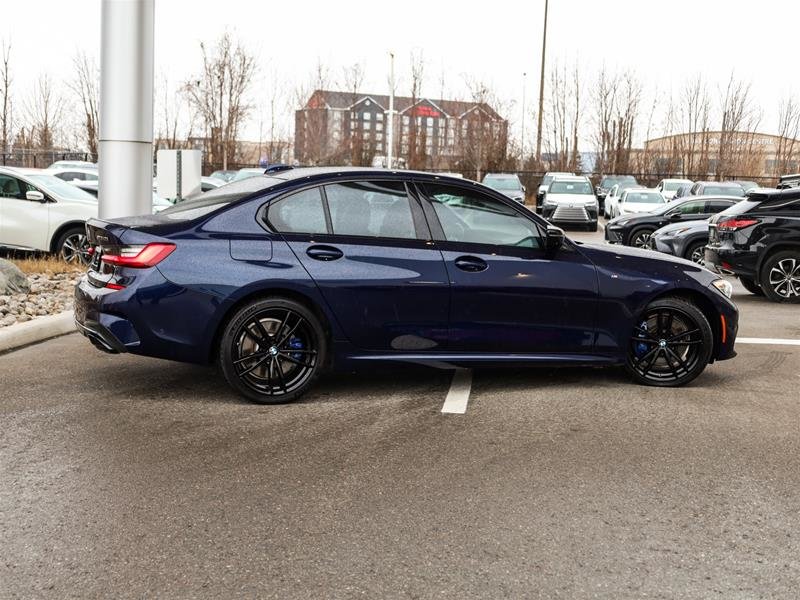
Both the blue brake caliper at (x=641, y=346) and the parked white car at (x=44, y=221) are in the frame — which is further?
the parked white car at (x=44, y=221)

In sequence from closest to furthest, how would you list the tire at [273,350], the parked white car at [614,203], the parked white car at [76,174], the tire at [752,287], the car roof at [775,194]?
the tire at [273,350], the car roof at [775,194], the tire at [752,287], the parked white car at [76,174], the parked white car at [614,203]

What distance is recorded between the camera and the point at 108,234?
20.9 feet

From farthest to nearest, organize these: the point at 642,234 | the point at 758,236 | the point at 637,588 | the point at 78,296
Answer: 1. the point at 642,234
2. the point at 758,236
3. the point at 78,296
4. the point at 637,588

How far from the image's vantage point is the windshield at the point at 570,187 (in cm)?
3169

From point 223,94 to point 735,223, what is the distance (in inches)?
1579

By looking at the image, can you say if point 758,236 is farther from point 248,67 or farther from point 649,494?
point 248,67

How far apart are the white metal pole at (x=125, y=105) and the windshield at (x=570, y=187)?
22.3 meters

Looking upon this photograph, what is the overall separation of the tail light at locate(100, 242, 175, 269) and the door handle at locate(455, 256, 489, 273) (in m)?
1.90

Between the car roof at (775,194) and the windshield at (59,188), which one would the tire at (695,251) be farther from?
the windshield at (59,188)

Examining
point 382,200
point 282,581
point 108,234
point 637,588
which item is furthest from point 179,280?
point 637,588

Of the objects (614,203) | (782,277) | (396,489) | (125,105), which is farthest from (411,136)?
(396,489)

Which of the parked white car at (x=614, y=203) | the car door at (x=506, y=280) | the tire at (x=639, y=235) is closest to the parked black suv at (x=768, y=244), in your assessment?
the car door at (x=506, y=280)

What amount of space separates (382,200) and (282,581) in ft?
11.7

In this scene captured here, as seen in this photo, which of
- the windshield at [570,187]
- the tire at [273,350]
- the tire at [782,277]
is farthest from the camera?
the windshield at [570,187]
